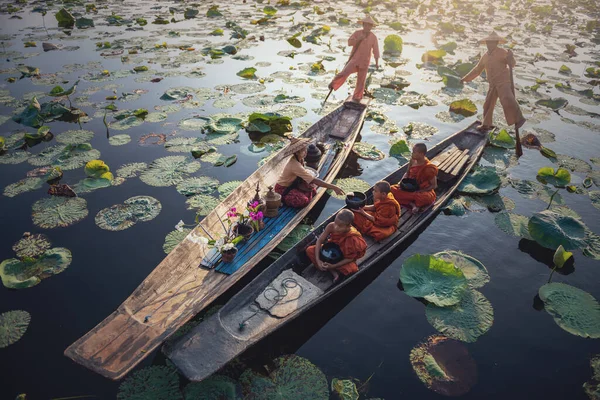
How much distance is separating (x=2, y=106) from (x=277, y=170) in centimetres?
855

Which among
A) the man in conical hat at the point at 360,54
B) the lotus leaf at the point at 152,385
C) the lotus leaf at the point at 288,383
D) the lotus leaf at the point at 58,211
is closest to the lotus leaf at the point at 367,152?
the man in conical hat at the point at 360,54

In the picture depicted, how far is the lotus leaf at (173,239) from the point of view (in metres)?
5.63

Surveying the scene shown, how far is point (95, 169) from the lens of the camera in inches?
269

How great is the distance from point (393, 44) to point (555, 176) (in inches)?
403

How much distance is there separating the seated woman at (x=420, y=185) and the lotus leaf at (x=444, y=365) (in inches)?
91.0

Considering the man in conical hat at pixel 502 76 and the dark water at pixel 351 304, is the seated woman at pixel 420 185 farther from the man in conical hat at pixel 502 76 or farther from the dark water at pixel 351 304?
the man in conical hat at pixel 502 76

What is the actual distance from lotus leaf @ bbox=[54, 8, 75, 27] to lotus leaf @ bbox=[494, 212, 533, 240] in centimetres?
1952

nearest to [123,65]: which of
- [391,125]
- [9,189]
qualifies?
[9,189]

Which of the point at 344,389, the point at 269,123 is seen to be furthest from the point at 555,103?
the point at 344,389

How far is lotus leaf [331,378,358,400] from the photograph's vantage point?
3801mm

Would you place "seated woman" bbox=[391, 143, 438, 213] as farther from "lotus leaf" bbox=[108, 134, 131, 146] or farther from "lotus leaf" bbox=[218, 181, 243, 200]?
"lotus leaf" bbox=[108, 134, 131, 146]

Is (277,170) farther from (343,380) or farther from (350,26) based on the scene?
(350,26)

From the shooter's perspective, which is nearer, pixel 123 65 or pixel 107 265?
pixel 107 265

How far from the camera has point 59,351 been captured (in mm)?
4215
